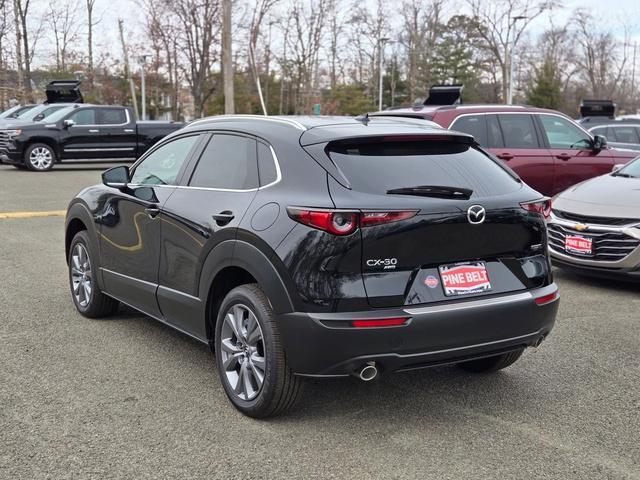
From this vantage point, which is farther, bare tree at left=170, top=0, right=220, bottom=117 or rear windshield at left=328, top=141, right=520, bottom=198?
bare tree at left=170, top=0, right=220, bottom=117

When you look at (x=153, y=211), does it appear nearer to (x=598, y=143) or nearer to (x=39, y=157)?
(x=598, y=143)

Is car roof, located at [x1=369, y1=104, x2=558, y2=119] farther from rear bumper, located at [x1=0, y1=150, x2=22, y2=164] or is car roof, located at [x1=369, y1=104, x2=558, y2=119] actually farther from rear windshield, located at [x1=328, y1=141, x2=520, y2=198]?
rear bumper, located at [x1=0, y1=150, x2=22, y2=164]

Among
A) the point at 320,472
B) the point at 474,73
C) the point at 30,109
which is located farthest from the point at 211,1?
the point at 320,472

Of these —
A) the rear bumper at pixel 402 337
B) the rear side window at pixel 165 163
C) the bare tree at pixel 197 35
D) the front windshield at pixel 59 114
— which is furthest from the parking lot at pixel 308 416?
the bare tree at pixel 197 35

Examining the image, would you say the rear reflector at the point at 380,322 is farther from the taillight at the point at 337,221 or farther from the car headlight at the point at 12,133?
the car headlight at the point at 12,133

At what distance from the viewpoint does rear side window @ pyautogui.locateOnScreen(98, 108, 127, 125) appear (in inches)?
810

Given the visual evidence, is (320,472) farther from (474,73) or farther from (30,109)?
(474,73)

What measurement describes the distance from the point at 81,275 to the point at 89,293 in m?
0.24

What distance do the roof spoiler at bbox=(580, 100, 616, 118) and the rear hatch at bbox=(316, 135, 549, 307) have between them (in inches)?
924

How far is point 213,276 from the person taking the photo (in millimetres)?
4074

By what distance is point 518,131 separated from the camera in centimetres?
991

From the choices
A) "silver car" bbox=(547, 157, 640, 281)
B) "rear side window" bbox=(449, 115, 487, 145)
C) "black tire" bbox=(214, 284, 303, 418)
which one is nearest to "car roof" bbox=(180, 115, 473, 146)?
"black tire" bbox=(214, 284, 303, 418)

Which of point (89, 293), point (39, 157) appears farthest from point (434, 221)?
point (39, 157)

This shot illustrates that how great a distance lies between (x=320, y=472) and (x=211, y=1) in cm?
3697
